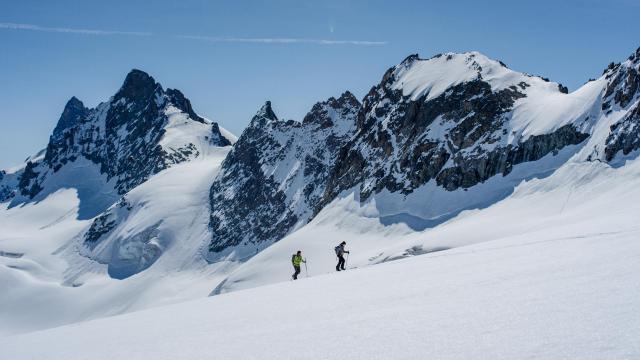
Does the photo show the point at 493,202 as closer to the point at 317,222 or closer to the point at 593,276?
the point at 317,222

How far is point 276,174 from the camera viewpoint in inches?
5344

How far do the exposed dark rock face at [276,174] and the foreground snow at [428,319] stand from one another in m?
99.1

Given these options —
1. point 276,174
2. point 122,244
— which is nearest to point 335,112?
point 276,174

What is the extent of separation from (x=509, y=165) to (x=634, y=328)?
189ft

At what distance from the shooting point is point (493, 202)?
193 feet

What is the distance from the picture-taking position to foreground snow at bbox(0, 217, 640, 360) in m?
7.45

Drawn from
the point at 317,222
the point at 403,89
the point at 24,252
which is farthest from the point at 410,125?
the point at 24,252

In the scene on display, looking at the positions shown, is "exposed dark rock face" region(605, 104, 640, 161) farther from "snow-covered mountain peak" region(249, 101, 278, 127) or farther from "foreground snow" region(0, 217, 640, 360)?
"snow-covered mountain peak" region(249, 101, 278, 127)

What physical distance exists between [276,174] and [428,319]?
12689cm

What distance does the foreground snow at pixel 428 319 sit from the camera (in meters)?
7.45

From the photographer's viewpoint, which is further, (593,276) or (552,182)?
(552,182)

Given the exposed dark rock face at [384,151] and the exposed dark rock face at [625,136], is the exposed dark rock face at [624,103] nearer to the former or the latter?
the exposed dark rock face at [625,136]

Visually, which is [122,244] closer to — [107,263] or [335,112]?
[107,263]

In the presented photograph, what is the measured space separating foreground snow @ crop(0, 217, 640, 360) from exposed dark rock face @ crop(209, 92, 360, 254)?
3901 inches
